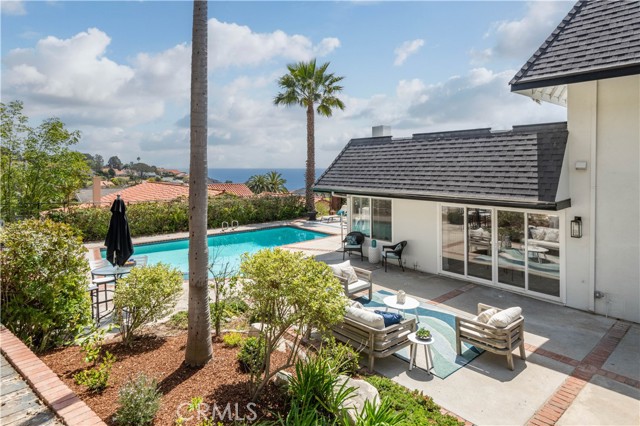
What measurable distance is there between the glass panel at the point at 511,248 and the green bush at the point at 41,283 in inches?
457

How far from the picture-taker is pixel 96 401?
15.1 ft

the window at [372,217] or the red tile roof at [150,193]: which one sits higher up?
the red tile roof at [150,193]

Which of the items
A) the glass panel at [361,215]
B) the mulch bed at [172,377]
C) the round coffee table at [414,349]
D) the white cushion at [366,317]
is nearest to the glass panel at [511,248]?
the round coffee table at [414,349]

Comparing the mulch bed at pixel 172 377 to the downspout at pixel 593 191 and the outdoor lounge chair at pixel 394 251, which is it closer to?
the outdoor lounge chair at pixel 394 251

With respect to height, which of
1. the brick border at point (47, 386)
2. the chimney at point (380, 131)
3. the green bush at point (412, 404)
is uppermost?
the chimney at point (380, 131)

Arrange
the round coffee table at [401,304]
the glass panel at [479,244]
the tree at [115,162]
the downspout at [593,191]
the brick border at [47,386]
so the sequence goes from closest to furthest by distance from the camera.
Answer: the brick border at [47,386]
the round coffee table at [401,304]
the downspout at [593,191]
the glass panel at [479,244]
the tree at [115,162]

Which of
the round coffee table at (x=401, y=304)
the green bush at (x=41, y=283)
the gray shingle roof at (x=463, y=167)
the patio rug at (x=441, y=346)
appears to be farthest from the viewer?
the gray shingle roof at (x=463, y=167)

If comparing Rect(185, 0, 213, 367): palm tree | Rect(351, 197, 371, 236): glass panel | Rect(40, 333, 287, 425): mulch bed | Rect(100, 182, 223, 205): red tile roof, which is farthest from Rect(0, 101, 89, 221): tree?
Rect(185, 0, 213, 367): palm tree

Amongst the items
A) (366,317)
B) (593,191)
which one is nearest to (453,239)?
(593,191)

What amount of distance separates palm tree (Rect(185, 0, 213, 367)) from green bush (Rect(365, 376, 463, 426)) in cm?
305

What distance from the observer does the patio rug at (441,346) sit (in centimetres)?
711

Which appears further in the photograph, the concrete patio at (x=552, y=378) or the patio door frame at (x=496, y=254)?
the patio door frame at (x=496, y=254)

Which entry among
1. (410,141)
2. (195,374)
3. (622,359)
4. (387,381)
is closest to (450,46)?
(410,141)

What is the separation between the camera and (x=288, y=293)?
15.0ft
